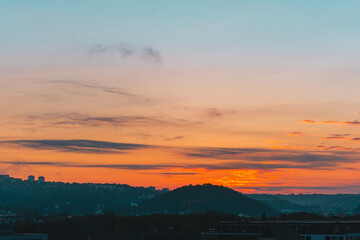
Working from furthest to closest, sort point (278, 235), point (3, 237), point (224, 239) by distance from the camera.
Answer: point (224, 239), point (278, 235), point (3, 237)

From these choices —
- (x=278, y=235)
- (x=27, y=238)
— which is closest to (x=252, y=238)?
(x=278, y=235)

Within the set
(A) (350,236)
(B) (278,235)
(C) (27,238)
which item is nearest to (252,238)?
(B) (278,235)

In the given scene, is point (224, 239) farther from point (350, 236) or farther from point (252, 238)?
point (350, 236)

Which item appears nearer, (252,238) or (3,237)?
(3,237)

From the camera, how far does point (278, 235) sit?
181 metres

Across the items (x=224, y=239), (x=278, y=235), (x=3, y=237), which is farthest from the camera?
(x=224, y=239)

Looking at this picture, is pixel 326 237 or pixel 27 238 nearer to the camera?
pixel 27 238

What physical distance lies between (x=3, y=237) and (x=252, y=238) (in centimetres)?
7435

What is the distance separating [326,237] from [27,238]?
283ft

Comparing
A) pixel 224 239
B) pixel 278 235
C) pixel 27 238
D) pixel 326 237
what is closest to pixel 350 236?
pixel 326 237

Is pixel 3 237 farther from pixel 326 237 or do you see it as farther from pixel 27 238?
pixel 326 237

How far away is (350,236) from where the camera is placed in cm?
18538

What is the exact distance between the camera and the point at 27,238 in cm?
16575

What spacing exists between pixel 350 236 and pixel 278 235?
2284cm
